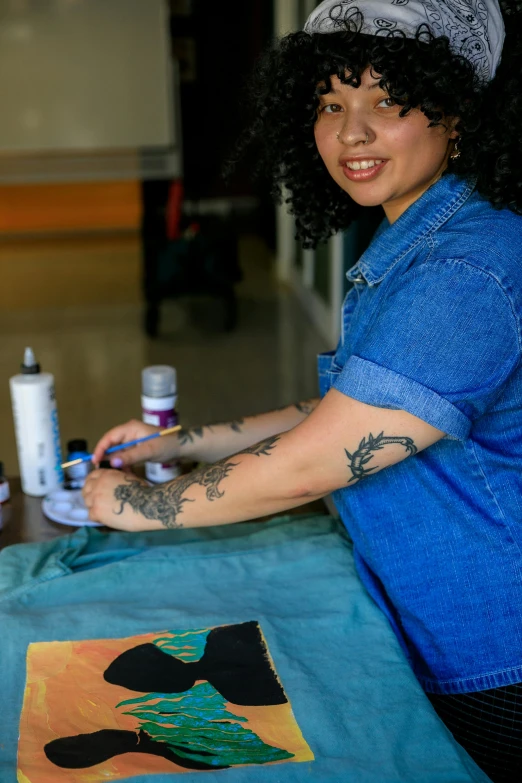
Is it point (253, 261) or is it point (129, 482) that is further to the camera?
point (253, 261)

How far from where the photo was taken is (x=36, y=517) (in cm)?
142

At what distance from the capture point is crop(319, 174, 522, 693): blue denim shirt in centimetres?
95

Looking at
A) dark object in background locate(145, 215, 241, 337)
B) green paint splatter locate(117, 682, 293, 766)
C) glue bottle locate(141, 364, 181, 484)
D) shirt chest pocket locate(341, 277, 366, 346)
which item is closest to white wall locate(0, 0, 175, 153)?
dark object in background locate(145, 215, 241, 337)

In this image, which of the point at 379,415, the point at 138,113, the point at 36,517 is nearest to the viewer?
the point at 379,415

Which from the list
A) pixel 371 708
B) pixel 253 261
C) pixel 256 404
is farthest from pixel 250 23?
pixel 371 708

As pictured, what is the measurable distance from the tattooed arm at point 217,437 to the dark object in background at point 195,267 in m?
3.23

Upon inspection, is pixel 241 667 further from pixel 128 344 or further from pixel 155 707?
pixel 128 344

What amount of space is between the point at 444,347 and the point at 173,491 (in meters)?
0.46

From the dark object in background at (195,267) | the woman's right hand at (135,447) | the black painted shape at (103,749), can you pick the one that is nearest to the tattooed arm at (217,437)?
the woman's right hand at (135,447)

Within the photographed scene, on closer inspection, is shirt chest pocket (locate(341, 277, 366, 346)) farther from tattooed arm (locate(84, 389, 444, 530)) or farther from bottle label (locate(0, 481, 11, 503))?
bottle label (locate(0, 481, 11, 503))

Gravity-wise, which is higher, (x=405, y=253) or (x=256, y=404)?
(x=405, y=253)

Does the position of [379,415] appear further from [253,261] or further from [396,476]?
[253,261]

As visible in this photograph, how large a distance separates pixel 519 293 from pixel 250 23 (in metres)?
6.94

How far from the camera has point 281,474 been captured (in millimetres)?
1068
